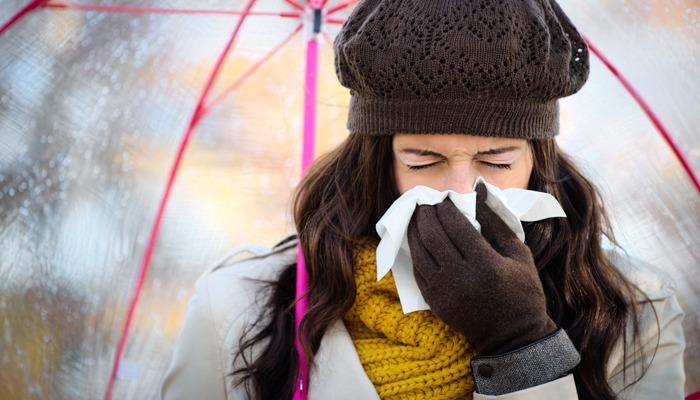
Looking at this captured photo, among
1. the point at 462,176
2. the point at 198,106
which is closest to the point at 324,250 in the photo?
the point at 462,176

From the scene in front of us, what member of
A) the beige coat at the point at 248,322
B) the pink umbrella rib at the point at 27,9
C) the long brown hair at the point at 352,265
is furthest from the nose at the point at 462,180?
the pink umbrella rib at the point at 27,9

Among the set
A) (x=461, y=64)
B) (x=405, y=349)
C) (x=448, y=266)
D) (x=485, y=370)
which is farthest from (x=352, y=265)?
(x=461, y=64)

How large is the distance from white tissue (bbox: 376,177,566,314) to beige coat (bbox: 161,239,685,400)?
11.2 inches

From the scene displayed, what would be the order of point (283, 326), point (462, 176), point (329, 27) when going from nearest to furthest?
point (462, 176)
point (283, 326)
point (329, 27)

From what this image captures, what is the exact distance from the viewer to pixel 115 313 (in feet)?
9.16

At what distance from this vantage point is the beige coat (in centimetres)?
238

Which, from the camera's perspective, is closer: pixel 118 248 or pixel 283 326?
pixel 283 326

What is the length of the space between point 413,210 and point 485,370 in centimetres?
48

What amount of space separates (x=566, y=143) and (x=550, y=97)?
0.53 m

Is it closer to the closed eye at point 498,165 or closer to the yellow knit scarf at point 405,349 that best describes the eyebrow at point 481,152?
the closed eye at point 498,165

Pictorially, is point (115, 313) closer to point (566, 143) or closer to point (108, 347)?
point (108, 347)

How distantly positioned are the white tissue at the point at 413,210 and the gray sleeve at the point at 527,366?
0.26 meters

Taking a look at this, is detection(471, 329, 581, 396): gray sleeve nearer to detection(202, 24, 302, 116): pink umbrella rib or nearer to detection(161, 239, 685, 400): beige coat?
detection(161, 239, 685, 400): beige coat

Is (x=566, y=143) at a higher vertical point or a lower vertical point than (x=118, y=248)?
higher
